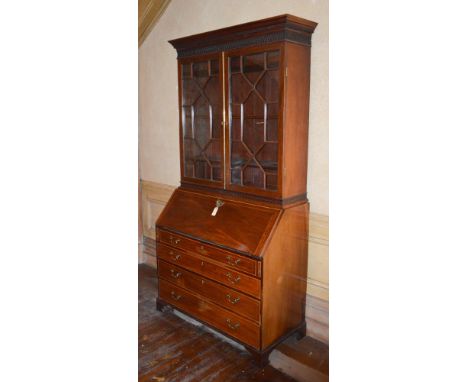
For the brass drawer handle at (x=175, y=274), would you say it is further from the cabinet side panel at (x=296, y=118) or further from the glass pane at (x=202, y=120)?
the cabinet side panel at (x=296, y=118)

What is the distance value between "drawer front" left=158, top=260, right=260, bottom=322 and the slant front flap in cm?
28

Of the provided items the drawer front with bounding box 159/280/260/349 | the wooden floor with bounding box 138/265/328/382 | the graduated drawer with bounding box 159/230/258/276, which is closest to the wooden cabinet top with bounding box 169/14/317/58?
the graduated drawer with bounding box 159/230/258/276

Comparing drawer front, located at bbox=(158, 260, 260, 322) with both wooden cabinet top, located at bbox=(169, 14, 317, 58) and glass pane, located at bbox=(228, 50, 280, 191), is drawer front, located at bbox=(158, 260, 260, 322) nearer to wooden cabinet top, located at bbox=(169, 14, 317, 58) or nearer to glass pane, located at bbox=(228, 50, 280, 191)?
glass pane, located at bbox=(228, 50, 280, 191)

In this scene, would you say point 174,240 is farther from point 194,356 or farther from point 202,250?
point 194,356

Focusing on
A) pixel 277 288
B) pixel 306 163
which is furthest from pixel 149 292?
pixel 306 163

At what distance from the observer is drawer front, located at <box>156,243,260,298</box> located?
2322 millimetres

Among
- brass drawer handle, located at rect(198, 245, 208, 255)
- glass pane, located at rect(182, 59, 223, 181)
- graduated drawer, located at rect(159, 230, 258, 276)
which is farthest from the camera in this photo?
glass pane, located at rect(182, 59, 223, 181)

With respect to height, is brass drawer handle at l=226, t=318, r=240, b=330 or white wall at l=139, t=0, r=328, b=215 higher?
white wall at l=139, t=0, r=328, b=215

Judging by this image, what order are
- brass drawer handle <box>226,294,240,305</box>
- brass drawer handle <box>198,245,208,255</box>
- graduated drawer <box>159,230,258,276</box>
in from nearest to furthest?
graduated drawer <box>159,230,258,276</box> → brass drawer handle <box>226,294,240,305</box> → brass drawer handle <box>198,245,208,255</box>

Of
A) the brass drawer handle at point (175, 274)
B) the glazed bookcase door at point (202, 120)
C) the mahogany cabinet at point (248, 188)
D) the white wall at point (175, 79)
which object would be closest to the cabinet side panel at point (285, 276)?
the mahogany cabinet at point (248, 188)
